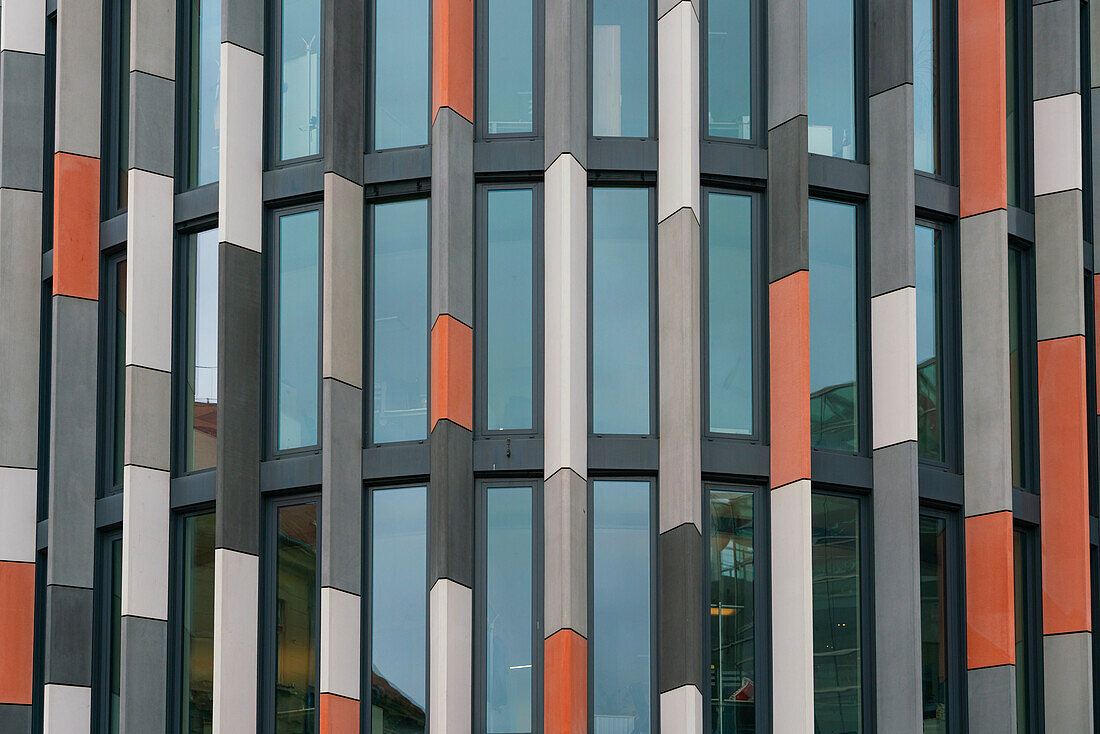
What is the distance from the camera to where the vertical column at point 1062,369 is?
87.9 ft

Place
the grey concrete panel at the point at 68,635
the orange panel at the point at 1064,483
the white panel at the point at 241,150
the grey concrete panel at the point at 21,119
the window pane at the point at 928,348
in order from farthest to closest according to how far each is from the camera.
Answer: the grey concrete panel at the point at 21,119 → the grey concrete panel at the point at 68,635 → the orange panel at the point at 1064,483 → the window pane at the point at 928,348 → the white panel at the point at 241,150

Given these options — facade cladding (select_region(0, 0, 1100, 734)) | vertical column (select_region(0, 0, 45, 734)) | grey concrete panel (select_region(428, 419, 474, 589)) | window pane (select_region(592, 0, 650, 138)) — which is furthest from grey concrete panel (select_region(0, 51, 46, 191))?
window pane (select_region(592, 0, 650, 138))

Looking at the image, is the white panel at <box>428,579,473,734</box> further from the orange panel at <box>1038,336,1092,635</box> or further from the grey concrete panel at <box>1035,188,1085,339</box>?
the grey concrete panel at <box>1035,188,1085,339</box>

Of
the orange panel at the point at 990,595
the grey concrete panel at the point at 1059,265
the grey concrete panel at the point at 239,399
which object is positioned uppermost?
the grey concrete panel at the point at 1059,265

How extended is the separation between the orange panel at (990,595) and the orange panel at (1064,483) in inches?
52.5

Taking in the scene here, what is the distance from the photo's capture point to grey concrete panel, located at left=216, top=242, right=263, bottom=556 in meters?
25.5

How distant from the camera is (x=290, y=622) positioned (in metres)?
25.7

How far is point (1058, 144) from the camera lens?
28.3m

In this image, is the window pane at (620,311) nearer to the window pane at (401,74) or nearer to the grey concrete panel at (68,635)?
the window pane at (401,74)

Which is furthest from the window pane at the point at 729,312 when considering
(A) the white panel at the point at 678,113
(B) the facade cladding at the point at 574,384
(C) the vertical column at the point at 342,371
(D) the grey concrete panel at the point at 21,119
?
(D) the grey concrete panel at the point at 21,119

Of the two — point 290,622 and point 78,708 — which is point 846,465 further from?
point 78,708

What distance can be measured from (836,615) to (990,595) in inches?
79.5

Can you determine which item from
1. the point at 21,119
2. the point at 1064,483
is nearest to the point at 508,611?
the point at 1064,483

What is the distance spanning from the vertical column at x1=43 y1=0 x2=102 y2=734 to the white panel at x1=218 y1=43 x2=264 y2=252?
9.99 ft
